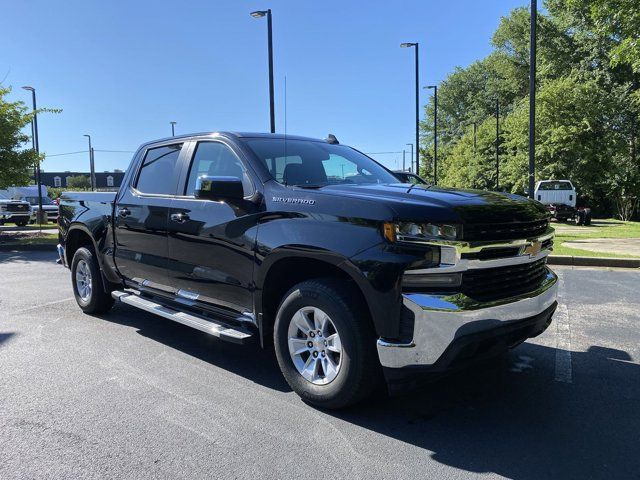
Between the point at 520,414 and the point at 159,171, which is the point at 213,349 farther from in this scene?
the point at 520,414

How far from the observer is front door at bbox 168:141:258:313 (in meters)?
3.89

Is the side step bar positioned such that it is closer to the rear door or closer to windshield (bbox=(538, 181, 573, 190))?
the rear door

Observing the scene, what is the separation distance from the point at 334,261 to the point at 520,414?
1.60 meters

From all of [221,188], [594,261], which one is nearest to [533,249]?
[221,188]

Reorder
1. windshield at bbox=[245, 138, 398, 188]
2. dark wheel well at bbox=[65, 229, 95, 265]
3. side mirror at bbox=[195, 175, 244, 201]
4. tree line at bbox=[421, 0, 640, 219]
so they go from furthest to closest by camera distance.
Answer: tree line at bbox=[421, 0, 640, 219], dark wheel well at bbox=[65, 229, 95, 265], windshield at bbox=[245, 138, 398, 188], side mirror at bbox=[195, 175, 244, 201]

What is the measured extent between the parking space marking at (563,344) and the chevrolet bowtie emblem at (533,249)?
3.73 feet

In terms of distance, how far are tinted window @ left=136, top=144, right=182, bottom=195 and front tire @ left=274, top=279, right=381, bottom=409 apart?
189 cm

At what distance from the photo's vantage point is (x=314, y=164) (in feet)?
14.4

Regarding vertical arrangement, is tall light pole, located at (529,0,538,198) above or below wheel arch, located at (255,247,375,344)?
above

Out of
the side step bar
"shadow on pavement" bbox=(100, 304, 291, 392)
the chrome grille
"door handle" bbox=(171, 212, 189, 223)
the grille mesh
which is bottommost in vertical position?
"shadow on pavement" bbox=(100, 304, 291, 392)

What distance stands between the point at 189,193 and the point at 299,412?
7.02ft

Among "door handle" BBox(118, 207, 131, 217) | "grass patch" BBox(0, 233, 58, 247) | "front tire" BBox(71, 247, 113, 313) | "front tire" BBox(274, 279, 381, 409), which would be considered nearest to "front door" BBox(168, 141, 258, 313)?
"front tire" BBox(274, 279, 381, 409)

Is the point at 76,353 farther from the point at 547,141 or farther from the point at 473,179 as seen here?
the point at 473,179

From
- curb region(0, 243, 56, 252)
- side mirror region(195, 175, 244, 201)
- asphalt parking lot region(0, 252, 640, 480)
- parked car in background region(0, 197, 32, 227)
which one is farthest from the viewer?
parked car in background region(0, 197, 32, 227)
